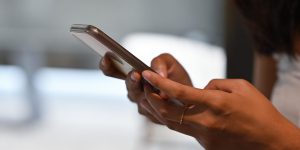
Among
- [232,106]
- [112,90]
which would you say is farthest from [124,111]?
[232,106]

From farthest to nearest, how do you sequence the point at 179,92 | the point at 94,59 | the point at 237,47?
the point at 94,59
the point at 237,47
the point at 179,92

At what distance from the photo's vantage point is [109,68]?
1.89 ft

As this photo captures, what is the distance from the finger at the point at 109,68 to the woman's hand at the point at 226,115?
10 cm

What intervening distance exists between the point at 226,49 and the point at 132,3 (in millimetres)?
283

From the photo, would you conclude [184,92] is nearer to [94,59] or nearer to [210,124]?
[210,124]

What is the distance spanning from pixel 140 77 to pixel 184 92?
74 millimetres

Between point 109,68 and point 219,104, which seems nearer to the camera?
point 219,104

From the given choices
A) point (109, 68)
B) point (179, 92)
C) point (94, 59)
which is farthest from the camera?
point (94, 59)

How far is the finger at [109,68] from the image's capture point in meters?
0.56

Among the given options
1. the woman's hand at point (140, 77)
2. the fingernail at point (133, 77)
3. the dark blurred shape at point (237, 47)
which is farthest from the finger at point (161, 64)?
the dark blurred shape at point (237, 47)

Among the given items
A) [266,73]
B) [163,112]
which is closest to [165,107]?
[163,112]

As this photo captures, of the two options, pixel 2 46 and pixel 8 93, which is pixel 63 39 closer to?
pixel 2 46

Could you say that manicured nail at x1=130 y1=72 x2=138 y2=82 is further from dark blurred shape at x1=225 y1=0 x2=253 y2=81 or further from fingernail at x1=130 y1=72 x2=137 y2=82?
dark blurred shape at x1=225 y1=0 x2=253 y2=81

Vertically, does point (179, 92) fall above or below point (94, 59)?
above
